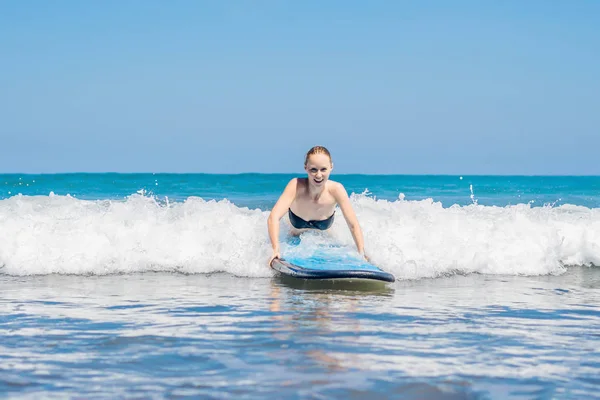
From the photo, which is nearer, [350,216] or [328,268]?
[328,268]

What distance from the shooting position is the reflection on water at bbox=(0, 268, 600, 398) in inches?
145

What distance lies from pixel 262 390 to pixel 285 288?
3.69m

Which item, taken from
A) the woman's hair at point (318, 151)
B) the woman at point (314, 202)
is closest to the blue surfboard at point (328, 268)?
the woman at point (314, 202)

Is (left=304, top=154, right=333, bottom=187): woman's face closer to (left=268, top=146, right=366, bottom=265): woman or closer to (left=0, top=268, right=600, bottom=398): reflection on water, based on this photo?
(left=268, top=146, right=366, bottom=265): woman

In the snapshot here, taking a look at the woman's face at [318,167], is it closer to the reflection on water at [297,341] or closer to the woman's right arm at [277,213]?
the woman's right arm at [277,213]

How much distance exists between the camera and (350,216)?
7.96 metres

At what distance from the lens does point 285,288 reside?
7.28 metres

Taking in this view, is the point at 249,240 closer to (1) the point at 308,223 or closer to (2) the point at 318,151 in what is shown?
(1) the point at 308,223

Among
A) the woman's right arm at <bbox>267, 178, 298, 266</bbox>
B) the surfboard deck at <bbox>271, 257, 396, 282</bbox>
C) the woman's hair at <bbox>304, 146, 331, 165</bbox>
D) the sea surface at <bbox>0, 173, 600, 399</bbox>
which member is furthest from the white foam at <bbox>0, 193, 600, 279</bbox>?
the woman's hair at <bbox>304, 146, 331, 165</bbox>

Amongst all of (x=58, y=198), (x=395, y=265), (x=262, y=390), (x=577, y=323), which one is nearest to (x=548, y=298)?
(x=577, y=323)

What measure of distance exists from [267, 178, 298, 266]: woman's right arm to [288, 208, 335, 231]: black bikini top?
33 centimetres

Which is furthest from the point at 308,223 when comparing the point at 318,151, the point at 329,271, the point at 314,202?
the point at 329,271

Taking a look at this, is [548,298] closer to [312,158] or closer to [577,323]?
[577,323]

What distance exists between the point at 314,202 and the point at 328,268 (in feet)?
4.37
